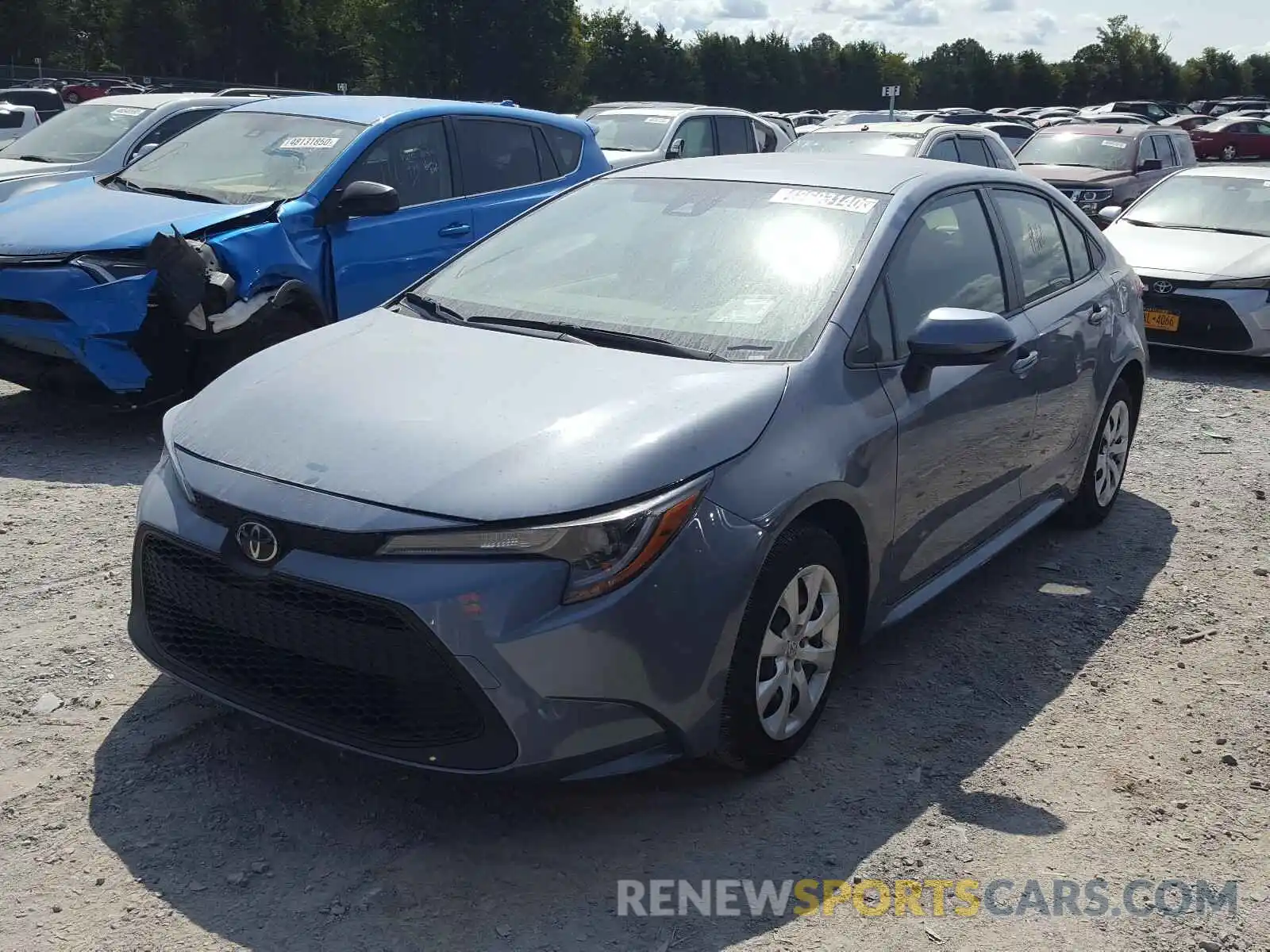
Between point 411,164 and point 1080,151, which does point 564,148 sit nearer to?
point 411,164

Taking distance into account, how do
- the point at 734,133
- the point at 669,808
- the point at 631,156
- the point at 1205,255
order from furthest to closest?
1. the point at 734,133
2. the point at 631,156
3. the point at 1205,255
4. the point at 669,808

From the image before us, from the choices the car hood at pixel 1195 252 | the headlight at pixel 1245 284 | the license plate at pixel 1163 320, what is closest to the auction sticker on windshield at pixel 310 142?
the car hood at pixel 1195 252

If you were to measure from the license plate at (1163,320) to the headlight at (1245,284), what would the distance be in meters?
0.34

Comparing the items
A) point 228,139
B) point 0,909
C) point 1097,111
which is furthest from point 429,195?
point 1097,111

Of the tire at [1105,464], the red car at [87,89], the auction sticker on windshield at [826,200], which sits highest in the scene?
the red car at [87,89]

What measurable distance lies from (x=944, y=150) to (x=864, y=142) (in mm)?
811

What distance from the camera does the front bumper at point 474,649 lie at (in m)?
2.80

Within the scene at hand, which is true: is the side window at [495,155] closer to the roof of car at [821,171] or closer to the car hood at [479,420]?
the roof of car at [821,171]

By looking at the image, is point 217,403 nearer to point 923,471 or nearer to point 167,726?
point 167,726

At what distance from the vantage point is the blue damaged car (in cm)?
602

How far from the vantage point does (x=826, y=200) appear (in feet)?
13.6

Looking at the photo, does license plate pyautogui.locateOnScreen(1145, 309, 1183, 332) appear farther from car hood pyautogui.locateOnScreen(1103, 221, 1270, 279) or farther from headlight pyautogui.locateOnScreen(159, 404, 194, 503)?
headlight pyautogui.locateOnScreen(159, 404, 194, 503)

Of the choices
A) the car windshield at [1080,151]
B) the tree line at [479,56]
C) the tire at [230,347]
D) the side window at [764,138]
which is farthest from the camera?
the tree line at [479,56]

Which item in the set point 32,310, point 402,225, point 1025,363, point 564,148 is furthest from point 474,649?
point 564,148
